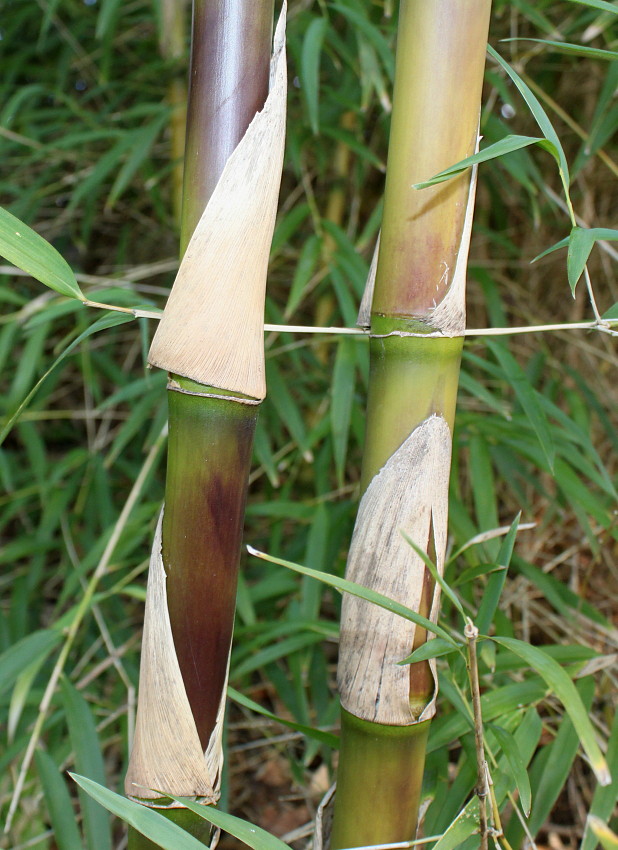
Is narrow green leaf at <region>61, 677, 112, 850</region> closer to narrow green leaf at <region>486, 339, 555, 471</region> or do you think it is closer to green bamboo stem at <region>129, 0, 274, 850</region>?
green bamboo stem at <region>129, 0, 274, 850</region>

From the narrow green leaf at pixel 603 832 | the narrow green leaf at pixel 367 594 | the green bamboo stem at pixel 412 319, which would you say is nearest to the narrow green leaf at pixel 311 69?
the green bamboo stem at pixel 412 319

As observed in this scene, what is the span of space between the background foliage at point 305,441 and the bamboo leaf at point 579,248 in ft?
0.33

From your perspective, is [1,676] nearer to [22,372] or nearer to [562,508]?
[22,372]

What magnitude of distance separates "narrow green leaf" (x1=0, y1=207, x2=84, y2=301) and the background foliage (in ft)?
0.23

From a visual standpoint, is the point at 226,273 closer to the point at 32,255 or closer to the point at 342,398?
the point at 32,255

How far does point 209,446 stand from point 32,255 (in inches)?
5.2

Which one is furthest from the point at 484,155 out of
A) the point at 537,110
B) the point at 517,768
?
the point at 517,768

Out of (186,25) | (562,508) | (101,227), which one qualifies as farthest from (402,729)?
(101,227)

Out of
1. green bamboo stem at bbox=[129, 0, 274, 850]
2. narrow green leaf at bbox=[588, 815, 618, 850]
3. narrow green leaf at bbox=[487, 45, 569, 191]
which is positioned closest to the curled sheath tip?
green bamboo stem at bbox=[129, 0, 274, 850]

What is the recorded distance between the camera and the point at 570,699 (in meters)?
0.32

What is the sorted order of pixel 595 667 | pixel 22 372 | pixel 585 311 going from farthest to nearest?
pixel 585 311, pixel 22 372, pixel 595 667

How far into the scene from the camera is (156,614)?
375mm

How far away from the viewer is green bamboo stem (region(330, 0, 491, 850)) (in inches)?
14.5

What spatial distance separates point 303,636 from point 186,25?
857 mm
